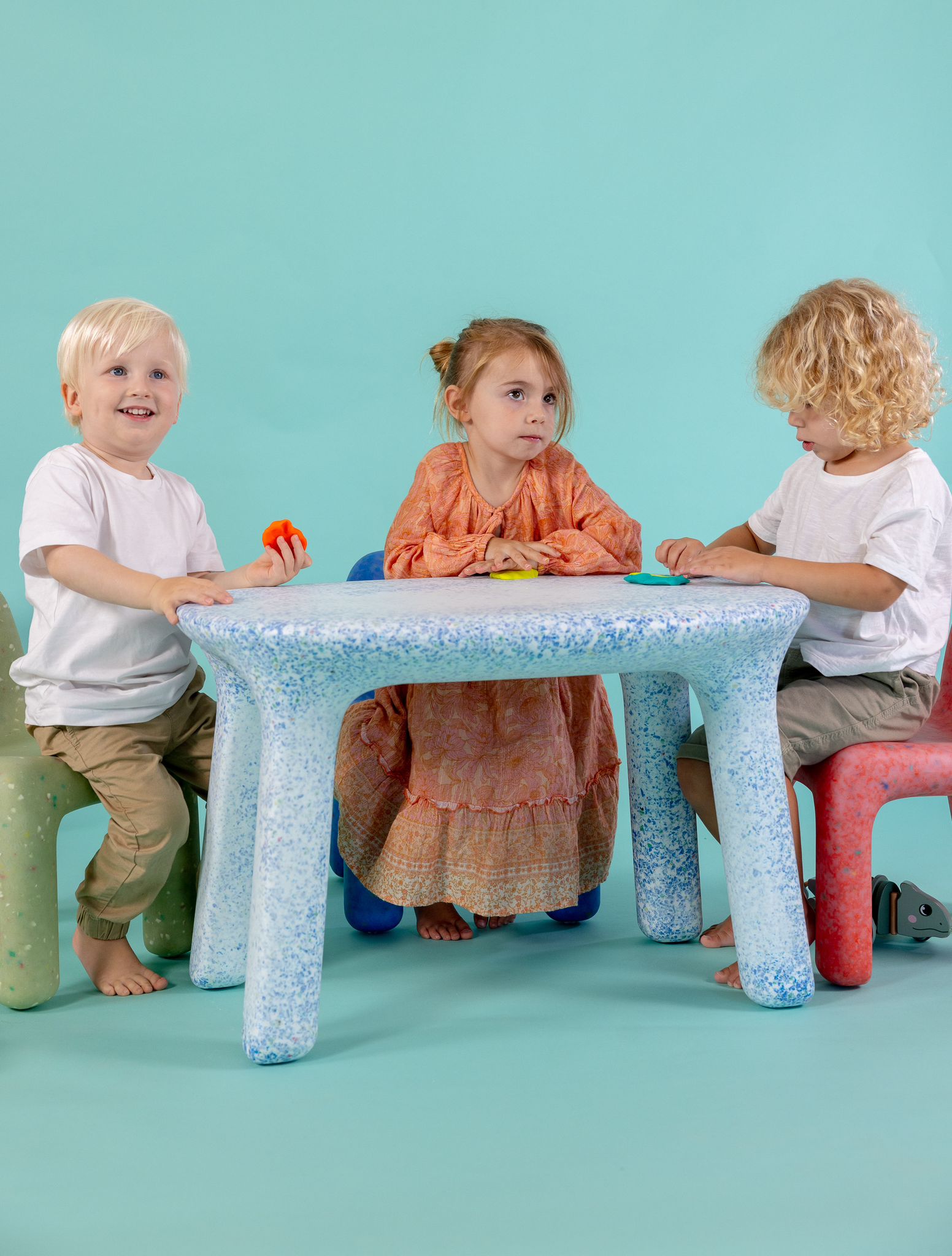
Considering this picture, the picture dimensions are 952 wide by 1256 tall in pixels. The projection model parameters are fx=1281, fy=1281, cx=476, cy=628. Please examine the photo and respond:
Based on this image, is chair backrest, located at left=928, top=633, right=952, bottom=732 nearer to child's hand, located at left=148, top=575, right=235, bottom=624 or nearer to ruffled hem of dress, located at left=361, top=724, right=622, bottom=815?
ruffled hem of dress, located at left=361, top=724, right=622, bottom=815

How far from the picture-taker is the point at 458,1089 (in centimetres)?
140

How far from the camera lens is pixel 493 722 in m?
1.91

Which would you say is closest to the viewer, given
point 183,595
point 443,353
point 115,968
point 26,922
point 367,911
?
point 183,595

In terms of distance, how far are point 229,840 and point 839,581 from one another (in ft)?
2.88

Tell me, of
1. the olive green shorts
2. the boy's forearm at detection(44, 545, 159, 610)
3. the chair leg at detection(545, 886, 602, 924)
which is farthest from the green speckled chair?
the olive green shorts

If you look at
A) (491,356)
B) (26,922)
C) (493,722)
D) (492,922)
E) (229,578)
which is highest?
(491,356)

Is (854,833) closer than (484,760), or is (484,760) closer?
(854,833)

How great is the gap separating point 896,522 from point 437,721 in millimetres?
707

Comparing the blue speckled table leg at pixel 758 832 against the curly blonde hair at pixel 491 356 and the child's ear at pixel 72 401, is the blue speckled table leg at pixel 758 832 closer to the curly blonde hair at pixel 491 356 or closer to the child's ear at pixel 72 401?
the curly blonde hair at pixel 491 356

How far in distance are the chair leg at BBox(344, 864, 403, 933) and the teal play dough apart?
0.65m

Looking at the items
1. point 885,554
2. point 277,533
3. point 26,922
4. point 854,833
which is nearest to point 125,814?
point 26,922

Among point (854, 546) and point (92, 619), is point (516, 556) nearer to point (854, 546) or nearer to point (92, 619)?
point (854, 546)

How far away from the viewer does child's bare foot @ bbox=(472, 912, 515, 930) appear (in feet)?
6.70

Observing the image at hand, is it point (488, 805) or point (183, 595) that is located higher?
point (183, 595)
